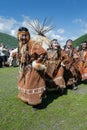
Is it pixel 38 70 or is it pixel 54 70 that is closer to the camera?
pixel 38 70

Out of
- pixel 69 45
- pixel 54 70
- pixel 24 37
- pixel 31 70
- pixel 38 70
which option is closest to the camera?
pixel 38 70

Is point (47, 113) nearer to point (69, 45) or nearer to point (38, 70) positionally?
point (38, 70)

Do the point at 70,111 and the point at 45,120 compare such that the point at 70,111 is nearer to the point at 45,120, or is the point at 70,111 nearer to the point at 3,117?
the point at 45,120

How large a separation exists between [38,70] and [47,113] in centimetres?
120

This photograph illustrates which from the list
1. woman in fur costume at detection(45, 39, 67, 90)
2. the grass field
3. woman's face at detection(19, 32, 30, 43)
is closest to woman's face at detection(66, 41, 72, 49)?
woman in fur costume at detection(45, 39, 67, 90)

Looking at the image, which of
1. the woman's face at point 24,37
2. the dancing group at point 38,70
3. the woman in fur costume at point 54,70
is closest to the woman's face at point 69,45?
the dancing group at point 38,70

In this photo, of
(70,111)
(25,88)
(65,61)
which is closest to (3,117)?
(25,88)

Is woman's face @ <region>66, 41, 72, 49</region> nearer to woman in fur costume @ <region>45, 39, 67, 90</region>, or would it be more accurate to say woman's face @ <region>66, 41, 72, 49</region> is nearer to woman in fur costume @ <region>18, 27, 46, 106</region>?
woman in fur costume @ <region>45, 39, 67, 90</region>

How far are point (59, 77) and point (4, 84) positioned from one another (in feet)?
7.82

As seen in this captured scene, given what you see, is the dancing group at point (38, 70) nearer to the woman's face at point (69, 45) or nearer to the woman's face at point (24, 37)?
the woman's face at point (24, 37)

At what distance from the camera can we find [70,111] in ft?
29.0

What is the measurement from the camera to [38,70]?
8.57 m

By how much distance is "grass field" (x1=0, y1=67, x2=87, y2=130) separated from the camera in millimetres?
7934

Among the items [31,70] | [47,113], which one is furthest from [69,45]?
[47,113]
